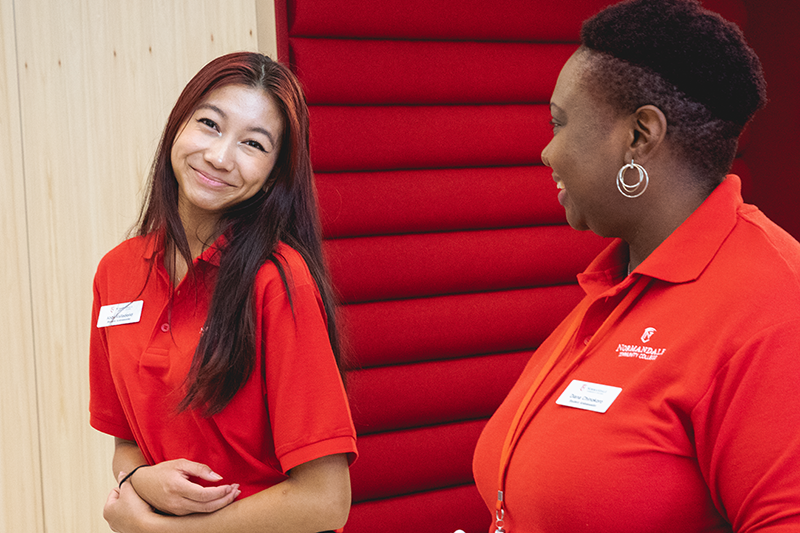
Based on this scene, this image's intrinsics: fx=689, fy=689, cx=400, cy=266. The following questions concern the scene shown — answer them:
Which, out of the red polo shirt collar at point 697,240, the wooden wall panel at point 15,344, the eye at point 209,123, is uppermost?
the eye at point 209,123

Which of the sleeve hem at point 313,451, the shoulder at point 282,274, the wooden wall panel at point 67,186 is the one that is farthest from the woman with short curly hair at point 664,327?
the wooden wall panel at point 67,186

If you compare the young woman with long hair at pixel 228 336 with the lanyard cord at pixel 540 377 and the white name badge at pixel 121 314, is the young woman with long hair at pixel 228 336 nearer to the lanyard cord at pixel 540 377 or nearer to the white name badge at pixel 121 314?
the white name badge at pixel 121 314

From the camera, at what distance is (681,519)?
847mm

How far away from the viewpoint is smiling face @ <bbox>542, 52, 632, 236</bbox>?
3.26ft

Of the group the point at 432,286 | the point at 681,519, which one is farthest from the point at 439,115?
the point at 681,519

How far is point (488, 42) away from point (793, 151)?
52.3 inches

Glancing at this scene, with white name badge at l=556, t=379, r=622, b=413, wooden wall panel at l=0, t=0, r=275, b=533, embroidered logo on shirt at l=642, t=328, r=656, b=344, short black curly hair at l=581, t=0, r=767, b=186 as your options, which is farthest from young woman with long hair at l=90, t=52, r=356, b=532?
wooden wall panel at l=0, t=0, r=275, b=533

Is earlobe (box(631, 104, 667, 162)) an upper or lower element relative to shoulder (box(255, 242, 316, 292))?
Result: upper

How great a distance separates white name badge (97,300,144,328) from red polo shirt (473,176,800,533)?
0.80 meters

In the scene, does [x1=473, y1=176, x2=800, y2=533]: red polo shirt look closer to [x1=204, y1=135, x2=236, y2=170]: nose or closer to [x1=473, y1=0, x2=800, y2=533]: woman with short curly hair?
[x1=473, y1=0, x2=800, y2=533]: woman with short curly hair

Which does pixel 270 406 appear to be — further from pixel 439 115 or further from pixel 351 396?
pixel 439 115

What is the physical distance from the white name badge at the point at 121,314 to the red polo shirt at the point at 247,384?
0.01 m

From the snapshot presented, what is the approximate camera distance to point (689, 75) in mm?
923

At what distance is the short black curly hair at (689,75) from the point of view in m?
0.92
